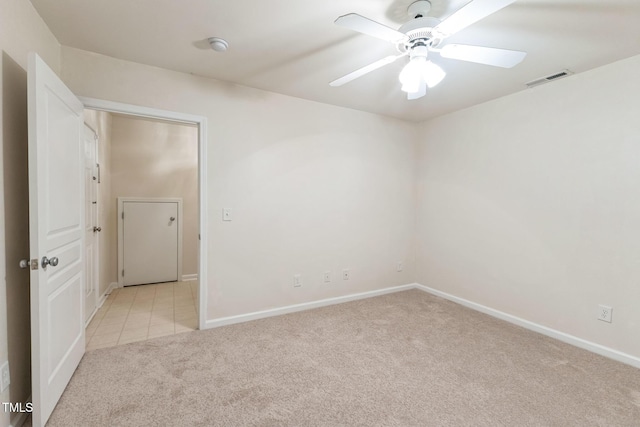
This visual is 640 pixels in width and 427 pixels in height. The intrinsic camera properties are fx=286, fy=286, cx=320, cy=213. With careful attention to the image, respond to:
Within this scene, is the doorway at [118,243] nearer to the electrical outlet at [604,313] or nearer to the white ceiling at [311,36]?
the white ceiling at [311,36]

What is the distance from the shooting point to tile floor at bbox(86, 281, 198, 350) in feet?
8.27

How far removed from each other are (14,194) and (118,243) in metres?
2.68

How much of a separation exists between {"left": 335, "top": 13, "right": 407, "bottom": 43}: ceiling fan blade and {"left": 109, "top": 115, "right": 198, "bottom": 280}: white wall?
312 cm

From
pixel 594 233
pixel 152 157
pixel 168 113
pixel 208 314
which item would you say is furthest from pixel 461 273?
pixel 152 157

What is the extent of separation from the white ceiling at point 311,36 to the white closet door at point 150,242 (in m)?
2.40

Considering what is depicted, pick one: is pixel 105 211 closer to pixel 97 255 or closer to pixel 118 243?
pixel 118 243

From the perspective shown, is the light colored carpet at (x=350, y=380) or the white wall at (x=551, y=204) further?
the white wall at (x=551, y=204)

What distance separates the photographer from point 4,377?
138 cm

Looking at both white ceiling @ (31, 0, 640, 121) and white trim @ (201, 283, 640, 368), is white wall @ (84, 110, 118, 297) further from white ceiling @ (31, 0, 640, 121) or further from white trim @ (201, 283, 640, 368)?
white trim @ (201, 283, 640, 368)

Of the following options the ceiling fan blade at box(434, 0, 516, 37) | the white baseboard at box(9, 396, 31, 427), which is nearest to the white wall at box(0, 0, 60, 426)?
the white baseboard at box(9, 396, 31, 427)

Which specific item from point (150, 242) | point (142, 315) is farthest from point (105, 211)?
point (142, 315)

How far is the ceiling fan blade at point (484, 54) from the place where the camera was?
1.46 m

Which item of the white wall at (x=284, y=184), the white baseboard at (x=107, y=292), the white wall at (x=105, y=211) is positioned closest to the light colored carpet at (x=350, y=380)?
the white wall at (x=284, y=184)

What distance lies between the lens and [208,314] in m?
2.69
